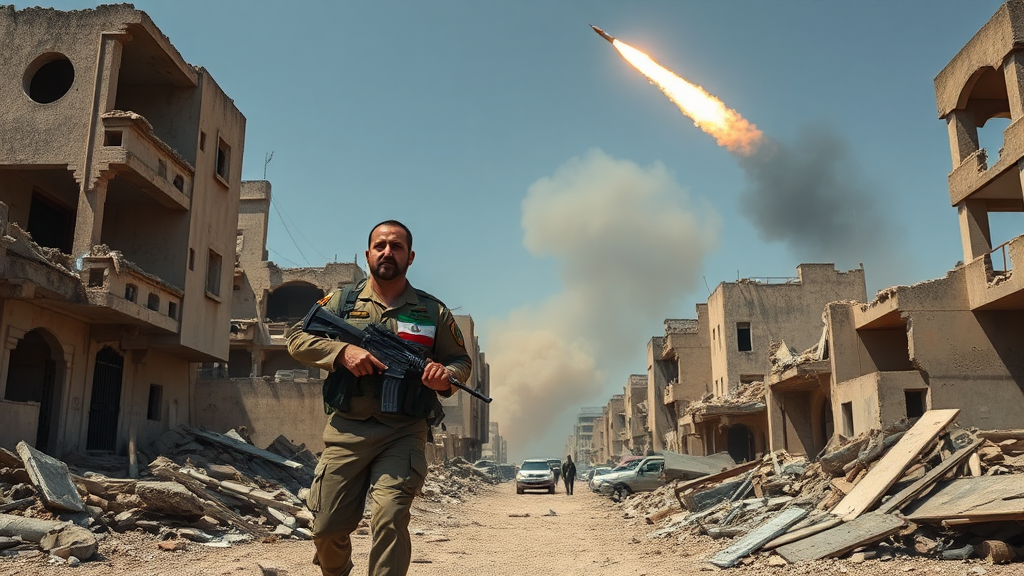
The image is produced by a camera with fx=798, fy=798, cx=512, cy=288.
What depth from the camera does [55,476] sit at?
12031mm

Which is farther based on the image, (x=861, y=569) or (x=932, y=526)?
(x=932, y=526)

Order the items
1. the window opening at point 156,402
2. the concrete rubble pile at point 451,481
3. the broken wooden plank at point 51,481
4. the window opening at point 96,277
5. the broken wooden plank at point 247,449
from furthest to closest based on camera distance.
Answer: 1. the concrete rubble pile at point 451,481
2. the window opening at point 156,402
3. the broken wooden plank at point 247,449
4. the window opening at point 96,277
5. the broken wooden plank at point 51,481

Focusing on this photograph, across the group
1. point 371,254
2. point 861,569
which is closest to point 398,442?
point 371,254

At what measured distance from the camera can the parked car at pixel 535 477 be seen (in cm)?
3653

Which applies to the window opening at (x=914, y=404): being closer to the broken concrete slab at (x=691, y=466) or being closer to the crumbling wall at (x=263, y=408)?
the broken concrete slab at (x=691, y=466)

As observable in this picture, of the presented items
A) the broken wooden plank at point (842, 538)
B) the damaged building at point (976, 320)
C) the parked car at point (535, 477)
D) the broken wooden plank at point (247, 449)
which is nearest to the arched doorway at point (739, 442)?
the parked car at point (535, 477)

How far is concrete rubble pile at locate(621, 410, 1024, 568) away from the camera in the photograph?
8.96 metres

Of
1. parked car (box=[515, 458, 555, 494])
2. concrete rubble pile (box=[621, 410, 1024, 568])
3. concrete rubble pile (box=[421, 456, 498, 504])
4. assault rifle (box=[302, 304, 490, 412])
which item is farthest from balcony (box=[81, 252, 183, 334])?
parked car (box=[515, 458, 555, 494])

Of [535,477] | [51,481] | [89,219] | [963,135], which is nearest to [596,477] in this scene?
[535,477]

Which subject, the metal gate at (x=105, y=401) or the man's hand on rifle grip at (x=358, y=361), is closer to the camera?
the man's hand on rifle grip at (x=358, y=361)

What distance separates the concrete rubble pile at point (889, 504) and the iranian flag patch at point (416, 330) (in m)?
6.41

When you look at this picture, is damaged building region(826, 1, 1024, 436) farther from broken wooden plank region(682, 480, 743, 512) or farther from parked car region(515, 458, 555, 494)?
parked car region(515, 458, 555, 494)

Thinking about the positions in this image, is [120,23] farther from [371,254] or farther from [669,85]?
[371,254]

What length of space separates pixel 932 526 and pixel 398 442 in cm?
777
